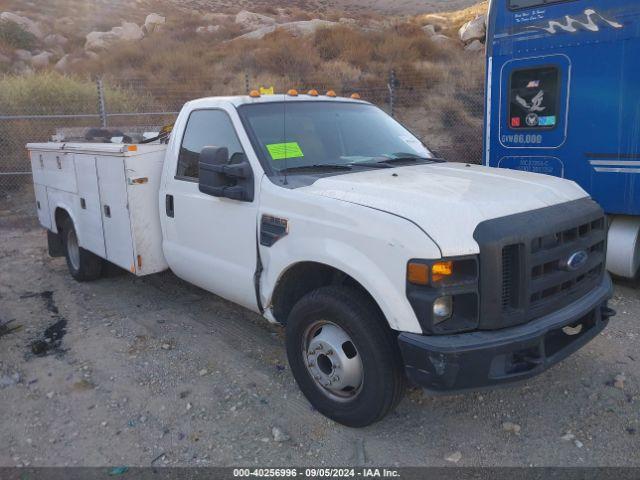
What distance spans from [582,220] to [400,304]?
131 cm

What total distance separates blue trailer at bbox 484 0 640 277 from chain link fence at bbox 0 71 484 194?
3.89 m

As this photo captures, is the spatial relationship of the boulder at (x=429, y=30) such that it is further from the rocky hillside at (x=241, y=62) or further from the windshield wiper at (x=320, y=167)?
the windshield wiper at (x=320, y=167)

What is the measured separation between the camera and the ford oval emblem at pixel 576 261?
10.5ft

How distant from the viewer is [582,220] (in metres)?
3.31

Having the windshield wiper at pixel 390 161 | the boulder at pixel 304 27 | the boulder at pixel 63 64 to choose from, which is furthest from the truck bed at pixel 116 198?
the boulder at pixel 63 64

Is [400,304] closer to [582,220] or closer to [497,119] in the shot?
[582,220]

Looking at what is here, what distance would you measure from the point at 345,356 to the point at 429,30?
77.7 feet

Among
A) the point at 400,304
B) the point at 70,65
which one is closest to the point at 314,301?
the point at 400,304

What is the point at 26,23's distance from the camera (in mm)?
29312

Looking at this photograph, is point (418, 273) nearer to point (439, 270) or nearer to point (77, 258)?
point (439, 270)

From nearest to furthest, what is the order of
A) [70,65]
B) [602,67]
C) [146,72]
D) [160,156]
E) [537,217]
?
[537,217], [160,156], [602,67], [146,72], [70,65]

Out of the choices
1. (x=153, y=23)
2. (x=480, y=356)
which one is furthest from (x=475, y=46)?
(x=480, y=356)

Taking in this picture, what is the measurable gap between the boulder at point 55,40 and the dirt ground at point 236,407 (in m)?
28.4

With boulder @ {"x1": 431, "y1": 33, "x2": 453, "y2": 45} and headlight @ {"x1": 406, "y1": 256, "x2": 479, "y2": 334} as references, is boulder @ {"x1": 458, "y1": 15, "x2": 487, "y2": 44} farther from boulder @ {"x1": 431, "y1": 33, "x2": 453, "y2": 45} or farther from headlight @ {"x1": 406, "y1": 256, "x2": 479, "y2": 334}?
headlight @ {"x1": 406, "y1": 256, "x2": 479, "y2": 334}
